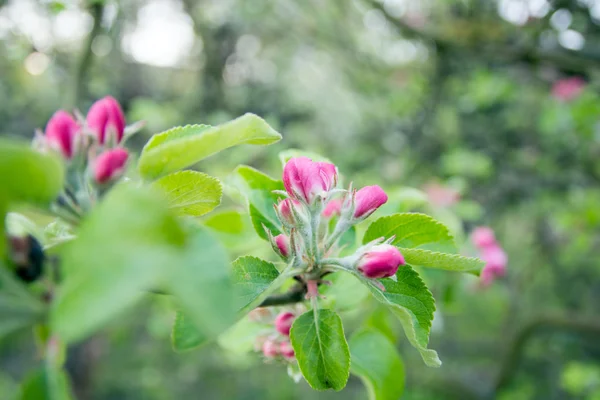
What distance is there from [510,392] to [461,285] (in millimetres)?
3998

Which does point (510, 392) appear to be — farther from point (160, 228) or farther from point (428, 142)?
point (160, 228)

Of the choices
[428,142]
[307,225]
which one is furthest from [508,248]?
[307,225]

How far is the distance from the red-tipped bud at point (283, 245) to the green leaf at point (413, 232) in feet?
0.42

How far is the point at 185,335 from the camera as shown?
63cm

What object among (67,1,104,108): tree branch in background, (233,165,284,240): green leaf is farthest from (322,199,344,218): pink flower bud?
(67,1,104,108): tree branch in background

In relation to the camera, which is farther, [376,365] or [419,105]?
[419,105]

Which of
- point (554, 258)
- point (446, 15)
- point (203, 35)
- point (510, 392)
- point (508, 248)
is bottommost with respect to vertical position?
point (510, 392)

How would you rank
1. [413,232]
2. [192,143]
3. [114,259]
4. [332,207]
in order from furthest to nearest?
[332,207]
[413,232]
[192,143]
[114,259]

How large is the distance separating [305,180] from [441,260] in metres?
0.21

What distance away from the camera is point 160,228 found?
379 millimetres

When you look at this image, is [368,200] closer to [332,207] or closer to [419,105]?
[332,207]

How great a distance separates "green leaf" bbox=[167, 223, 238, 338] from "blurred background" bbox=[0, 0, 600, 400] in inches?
76.5

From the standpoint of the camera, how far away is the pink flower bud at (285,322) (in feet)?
2.90

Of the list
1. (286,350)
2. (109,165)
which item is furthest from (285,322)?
(109,165)
